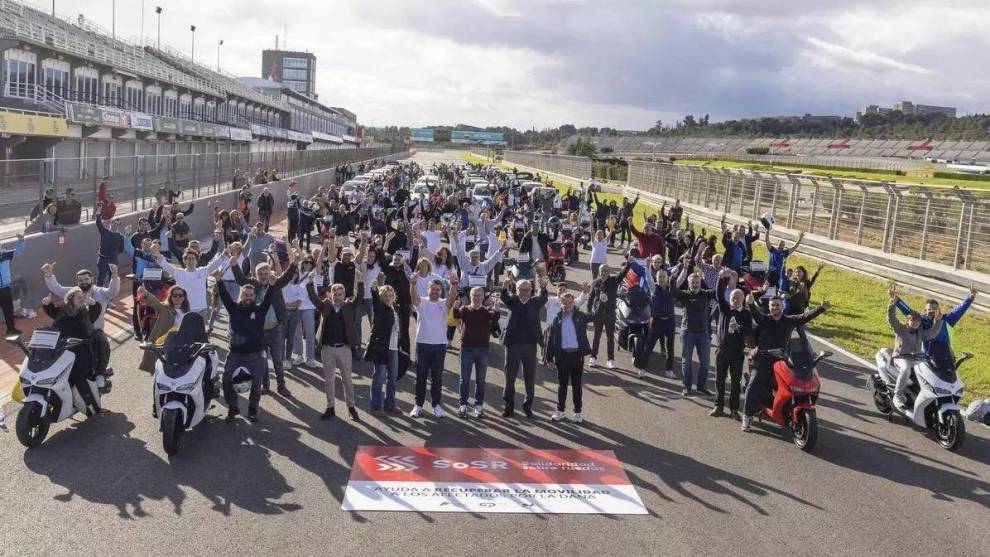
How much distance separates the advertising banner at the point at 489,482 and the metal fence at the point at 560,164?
202 ft

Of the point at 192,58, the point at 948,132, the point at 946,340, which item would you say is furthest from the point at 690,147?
the point at 946,340

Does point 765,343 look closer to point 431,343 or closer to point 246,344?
point 431,343

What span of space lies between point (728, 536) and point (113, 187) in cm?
1923

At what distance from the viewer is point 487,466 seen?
8812 mm

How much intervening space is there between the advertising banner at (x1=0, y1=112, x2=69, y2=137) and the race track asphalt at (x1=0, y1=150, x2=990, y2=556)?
2439 cm

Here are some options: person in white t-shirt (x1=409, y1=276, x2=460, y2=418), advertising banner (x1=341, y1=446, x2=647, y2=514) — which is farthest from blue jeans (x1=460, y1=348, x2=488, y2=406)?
advertising banner (x1=341, y1=446, x2=647, y2=514)

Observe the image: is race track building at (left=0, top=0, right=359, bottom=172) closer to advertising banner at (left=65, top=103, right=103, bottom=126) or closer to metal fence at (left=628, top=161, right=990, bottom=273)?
advertising banner at (left=65, top=103, right=103, bottom=126)

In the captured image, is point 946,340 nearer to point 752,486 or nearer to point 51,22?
point 752,486

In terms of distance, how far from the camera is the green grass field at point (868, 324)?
14.3m

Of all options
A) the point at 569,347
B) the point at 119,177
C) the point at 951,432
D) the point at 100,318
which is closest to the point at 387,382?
the point at 569,347

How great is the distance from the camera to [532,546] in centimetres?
698

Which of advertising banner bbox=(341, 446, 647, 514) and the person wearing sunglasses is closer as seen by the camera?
advertising banner bbox=(341, 446, 647, 514)

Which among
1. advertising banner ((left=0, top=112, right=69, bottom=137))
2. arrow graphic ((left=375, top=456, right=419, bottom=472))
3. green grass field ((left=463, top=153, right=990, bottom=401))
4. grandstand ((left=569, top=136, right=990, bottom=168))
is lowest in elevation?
arrow graphic ((left=375, top=456, right=419, bottom=472))

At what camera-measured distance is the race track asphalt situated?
7035 millimetres
